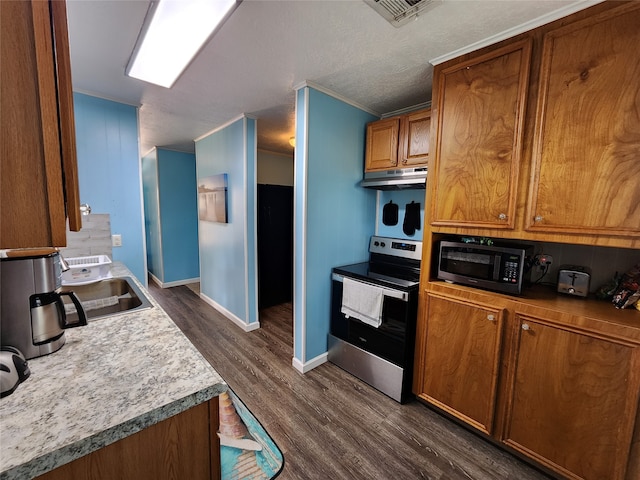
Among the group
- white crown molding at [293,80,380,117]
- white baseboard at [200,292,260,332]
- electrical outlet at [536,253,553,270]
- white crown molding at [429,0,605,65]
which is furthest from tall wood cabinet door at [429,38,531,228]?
white baseboard at [200,292,260,332]

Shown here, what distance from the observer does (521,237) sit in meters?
1.47

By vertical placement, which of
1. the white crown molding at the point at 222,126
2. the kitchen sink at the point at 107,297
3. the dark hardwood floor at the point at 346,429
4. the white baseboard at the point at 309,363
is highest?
the white crown molding at the point at 222,126

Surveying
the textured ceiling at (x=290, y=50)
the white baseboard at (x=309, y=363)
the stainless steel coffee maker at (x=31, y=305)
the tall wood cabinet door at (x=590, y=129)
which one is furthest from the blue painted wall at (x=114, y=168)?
the tall wood cabinet door at (x=590, y=129)

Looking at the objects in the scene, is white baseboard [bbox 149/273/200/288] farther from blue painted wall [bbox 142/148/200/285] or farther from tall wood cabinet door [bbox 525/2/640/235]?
tall wood cabinet door [bbox 525/2/640/235]

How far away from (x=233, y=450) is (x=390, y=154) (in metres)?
2.28

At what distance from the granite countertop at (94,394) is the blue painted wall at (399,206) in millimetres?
2149

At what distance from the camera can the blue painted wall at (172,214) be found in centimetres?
450

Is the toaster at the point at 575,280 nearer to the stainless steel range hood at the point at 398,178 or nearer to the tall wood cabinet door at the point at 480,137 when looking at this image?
the tall wood cabinet door at the point at 480,137

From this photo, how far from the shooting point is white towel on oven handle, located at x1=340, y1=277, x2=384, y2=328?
2014 millimetres

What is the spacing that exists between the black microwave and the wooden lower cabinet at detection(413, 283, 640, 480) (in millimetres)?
70

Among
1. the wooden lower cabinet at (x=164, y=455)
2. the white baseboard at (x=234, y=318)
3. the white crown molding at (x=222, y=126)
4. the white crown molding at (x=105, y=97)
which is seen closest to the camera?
the wooden lower cabinet at (x=164, y=455)

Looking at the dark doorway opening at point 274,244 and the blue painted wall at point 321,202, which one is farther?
the dark doorway opening at point 274,244

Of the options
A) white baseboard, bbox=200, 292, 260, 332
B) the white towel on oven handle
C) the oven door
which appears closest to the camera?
the oven door

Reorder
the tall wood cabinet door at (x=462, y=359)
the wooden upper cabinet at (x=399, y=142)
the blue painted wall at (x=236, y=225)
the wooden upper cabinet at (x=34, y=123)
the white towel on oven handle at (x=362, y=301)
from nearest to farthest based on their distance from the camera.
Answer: the wooden upper cabinet at (x=34, y=123) < the tall wood cabinet door at (x=462, y=359) < the white towel on oven handle at (x=362, y=301) < the wooden upper cabinet at (x=399, y=142) < the blue painted wall at (x=236, y=225)
